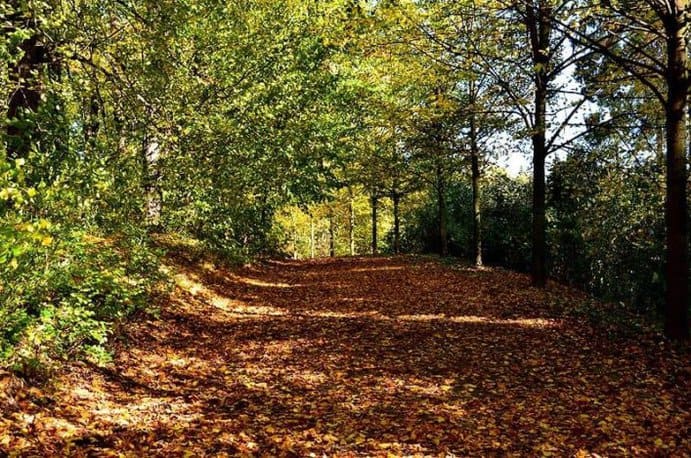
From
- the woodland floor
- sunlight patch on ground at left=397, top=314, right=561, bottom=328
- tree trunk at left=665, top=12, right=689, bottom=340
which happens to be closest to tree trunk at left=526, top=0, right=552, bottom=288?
the woodland floor

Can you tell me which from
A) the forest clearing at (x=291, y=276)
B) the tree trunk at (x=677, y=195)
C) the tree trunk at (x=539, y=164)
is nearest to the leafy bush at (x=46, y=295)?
the forest clearing at (x=291, y=276)

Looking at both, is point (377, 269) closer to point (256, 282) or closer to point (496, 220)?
point (256, 282)

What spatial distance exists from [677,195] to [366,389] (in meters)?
5.23

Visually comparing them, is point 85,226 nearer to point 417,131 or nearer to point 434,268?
point 434,268

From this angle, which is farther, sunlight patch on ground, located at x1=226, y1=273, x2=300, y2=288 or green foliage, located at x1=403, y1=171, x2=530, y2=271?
green foliage, located at x1=403, y1=171, x2=530, y2=271

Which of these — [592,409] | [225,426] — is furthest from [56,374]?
[592,409]

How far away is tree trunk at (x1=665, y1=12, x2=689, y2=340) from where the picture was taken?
680 cm

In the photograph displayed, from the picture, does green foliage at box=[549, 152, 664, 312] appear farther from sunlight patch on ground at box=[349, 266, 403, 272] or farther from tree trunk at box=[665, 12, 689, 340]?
sunlight patch on ground at box=[349, 266, 403, 272]

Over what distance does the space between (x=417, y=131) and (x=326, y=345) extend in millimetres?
11372

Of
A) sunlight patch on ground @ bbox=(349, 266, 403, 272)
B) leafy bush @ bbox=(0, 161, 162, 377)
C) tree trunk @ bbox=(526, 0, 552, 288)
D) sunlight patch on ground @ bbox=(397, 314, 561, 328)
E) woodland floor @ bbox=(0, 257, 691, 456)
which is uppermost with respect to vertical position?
tree trunk @ bbox=(526, 0, 552, 288)

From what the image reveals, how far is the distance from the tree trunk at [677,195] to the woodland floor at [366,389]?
0.49m

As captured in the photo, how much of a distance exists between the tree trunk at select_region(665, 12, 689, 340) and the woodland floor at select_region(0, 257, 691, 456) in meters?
0.49

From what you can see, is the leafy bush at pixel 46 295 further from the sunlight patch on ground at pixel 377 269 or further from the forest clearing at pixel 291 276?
the sunlight patch on ground at pixel 377 269

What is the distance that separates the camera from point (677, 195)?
271 inches
